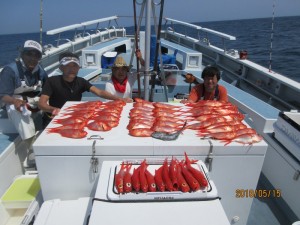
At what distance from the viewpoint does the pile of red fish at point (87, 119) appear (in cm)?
218

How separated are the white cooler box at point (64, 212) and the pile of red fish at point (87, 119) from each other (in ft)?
1.88

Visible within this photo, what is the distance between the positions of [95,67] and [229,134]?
16.9 feet

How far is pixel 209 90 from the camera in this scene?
3.80 metres

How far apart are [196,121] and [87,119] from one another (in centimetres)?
106

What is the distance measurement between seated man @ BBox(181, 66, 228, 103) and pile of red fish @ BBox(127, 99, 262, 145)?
0.91 meters

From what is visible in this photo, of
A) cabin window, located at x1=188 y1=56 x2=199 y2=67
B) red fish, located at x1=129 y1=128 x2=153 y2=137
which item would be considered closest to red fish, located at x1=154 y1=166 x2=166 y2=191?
red fish, located at x1=129 y1=128 x2=153 y2=137

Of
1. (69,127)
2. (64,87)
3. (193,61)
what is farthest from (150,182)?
(193,61)

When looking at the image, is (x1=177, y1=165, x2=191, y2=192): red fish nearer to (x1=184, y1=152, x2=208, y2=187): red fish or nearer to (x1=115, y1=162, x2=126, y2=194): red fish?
(x1=184, y1=152, x2=208, y2=187): red fish

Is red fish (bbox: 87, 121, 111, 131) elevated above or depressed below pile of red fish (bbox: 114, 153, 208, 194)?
above

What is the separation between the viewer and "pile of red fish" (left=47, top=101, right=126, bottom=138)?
2.18 metres

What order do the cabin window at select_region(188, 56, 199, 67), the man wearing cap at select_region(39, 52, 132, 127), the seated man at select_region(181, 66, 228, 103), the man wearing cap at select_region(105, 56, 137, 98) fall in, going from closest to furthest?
the man wearing cap at select_region(39, 52, 132, 127), the seated man at select_region(181, 66, 228, 103), the man wearing cap at select_region(105, 56, 137, 98), the cabin window at select_region(188, 56, 199, 67)

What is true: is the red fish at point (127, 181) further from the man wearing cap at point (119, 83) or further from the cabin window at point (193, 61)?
the cabin window at point (193, 61)

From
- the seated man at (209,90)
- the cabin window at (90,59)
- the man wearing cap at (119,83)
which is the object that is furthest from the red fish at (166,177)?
the cabin window at (90,59)

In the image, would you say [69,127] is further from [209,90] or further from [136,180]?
[209,90]
